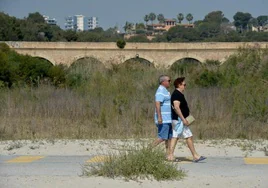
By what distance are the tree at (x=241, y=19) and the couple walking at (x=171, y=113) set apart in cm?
12136

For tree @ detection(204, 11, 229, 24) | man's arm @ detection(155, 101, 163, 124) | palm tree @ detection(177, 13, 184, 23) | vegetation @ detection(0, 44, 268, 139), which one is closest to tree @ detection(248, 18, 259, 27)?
tree @ detection(204, 11, 229, 24)

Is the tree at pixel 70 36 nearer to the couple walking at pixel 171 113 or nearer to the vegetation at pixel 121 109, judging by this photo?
the vegetation at pixel 121 109

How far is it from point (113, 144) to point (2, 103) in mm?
6724

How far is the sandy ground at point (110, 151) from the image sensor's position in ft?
32.5

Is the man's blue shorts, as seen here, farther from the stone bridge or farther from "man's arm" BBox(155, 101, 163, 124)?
the stone bridge

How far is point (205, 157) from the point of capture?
1282 centimetres

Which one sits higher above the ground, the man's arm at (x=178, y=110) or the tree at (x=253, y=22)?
the tree at (x=253, y=22)

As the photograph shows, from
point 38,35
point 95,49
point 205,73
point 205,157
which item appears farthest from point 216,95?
point 38,35

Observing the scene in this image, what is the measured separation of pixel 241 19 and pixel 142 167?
124 metres

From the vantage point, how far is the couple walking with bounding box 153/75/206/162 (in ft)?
38.1

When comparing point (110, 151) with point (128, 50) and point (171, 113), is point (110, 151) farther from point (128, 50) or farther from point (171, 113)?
point (128, 50)

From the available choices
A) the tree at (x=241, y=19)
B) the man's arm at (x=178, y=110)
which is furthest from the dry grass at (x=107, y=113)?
the tree at (x=241, y=19)

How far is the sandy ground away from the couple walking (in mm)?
869

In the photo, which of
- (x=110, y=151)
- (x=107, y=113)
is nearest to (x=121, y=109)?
(x=107, y=113)
